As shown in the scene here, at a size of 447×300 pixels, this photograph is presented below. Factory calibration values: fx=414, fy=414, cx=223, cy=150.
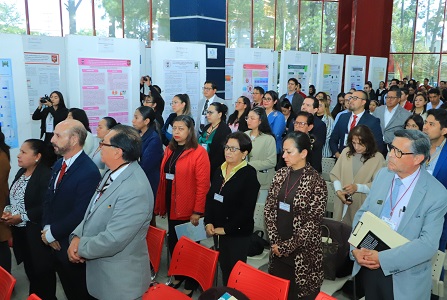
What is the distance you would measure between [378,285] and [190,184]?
1763 millimetres

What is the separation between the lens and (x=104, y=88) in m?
5.21

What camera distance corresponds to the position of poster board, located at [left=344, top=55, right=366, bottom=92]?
447 inches

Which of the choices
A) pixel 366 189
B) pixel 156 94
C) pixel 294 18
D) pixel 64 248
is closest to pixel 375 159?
pixel 366 189

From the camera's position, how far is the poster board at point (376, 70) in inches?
505

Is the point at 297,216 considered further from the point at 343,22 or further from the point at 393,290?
the point at 343,22

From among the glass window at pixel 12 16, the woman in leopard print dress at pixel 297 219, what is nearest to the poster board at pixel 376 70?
the glass window at pixel 12 16

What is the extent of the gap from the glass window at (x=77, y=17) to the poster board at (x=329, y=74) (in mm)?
6329

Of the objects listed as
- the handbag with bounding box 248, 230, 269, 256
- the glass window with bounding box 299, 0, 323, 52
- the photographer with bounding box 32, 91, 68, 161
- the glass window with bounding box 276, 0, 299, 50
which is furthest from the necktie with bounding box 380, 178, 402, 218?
the glass window with bounding box 299, 0, 323, 52

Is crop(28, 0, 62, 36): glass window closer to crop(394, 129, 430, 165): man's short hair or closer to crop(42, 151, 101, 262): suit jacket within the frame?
crop(42, 151, 101, 262): suit jacket

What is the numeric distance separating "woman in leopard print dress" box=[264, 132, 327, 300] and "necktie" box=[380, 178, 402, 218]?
38cm

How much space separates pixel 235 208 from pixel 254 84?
564 centimetres

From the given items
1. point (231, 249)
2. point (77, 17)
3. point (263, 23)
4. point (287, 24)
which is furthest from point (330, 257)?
point (287, 24)

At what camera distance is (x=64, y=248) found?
114 inches

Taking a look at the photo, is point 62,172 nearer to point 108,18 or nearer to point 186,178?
point 186,178
